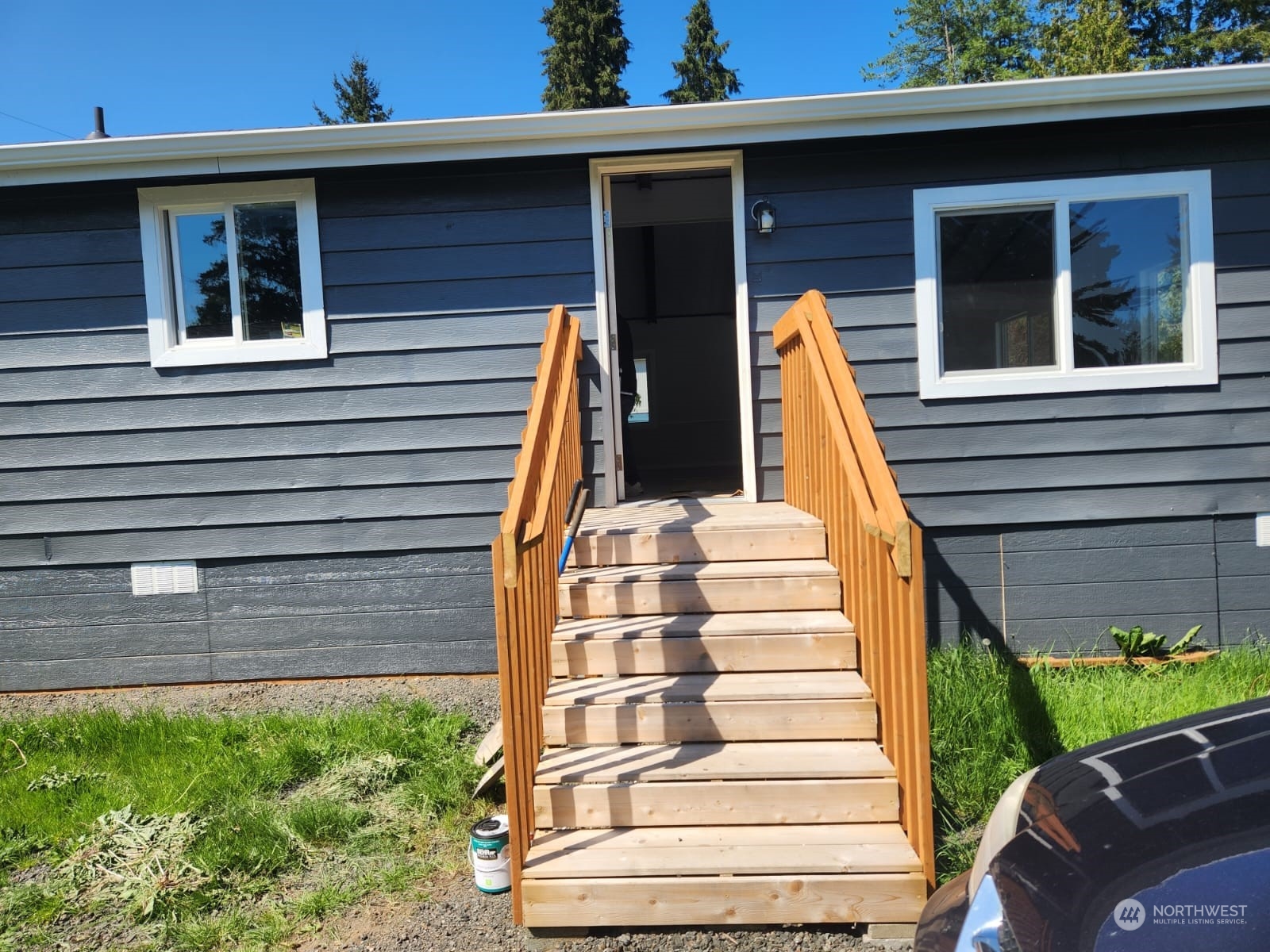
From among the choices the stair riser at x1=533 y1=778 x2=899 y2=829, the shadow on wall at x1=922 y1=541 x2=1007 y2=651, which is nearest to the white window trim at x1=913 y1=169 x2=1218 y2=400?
the shadow on wall at x1=922 y1=541 x2=1007 y2=651

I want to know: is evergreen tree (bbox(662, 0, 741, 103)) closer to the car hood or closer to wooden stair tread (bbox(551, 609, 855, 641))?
wooden stair tread (bbox(551, 609, 855, 641))

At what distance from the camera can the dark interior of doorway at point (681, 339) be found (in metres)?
9.52

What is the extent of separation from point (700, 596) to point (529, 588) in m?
0.95

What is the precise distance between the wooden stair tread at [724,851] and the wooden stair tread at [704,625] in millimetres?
757

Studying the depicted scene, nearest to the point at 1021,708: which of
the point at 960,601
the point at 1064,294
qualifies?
the point at 960,601

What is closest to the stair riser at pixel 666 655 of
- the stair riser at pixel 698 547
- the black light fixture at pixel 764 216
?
the stair riser at pixel 698 547

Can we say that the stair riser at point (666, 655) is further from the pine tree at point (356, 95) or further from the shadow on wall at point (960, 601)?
the pine tree at point (356, 95)

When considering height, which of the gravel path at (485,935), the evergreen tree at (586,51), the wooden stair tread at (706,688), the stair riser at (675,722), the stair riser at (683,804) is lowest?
the gravel path at (485,935)

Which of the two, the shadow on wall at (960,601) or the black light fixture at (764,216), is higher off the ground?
the black light fixture at (764,216)

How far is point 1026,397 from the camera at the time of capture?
4535 mm

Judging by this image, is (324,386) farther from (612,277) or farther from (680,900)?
(680,900)

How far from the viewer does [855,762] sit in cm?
279

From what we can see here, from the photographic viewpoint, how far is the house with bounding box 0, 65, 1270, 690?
14.6 feet
